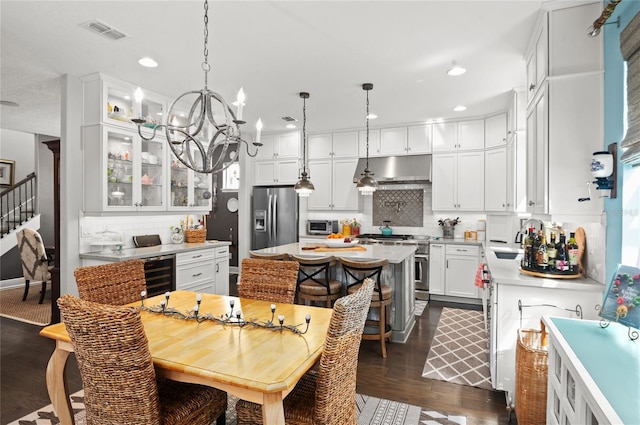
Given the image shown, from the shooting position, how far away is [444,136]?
17.9 ft

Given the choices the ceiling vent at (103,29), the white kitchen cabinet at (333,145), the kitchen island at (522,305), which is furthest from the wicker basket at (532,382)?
the white kitchen cabinet at (333,145)

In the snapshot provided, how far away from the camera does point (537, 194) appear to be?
2635 mm

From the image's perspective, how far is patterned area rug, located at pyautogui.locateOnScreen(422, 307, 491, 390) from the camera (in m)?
2.93

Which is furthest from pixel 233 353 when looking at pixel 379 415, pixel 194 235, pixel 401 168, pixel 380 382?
pixel 401 168

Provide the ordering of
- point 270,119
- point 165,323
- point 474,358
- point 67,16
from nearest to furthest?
point 165,323 < point 67,16 < point 474,358 < point 270,119

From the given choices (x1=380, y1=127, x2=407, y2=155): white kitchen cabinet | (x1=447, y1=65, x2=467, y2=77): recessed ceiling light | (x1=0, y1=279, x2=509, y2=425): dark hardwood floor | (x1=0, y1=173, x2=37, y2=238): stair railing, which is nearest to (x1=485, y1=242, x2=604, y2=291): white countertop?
(x1=0, y1=279, x2=509, y2=425): dark hardwood floor

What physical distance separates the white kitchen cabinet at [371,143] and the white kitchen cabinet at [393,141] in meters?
0.07

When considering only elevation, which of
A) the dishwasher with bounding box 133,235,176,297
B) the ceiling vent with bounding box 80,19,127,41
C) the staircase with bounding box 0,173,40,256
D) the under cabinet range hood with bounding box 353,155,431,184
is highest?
the ceiling vent with bounding box 80,19,127,41

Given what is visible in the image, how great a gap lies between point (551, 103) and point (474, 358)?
7.43 ft

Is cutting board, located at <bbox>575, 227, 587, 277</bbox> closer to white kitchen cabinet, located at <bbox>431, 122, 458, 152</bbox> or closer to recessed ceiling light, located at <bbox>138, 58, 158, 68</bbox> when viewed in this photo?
white kitchen cabinet, located at <bbox>431, 122, 458, 152</bbox>

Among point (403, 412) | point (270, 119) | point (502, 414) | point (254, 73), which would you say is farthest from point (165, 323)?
point (270, 119)

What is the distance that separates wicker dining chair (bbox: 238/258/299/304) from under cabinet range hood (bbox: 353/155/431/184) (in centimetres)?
338

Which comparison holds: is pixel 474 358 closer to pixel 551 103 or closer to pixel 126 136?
pixel 551 103

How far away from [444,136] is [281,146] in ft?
9.09
